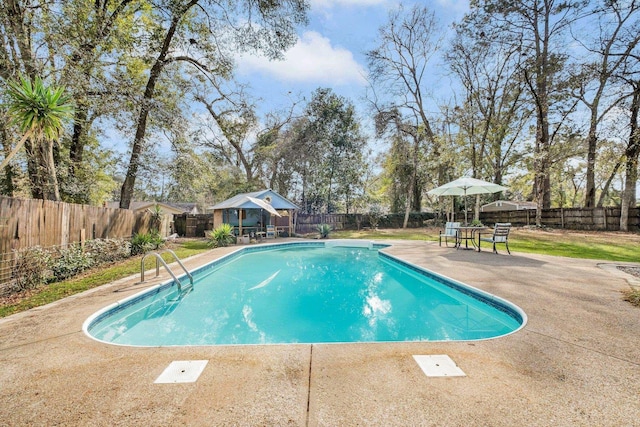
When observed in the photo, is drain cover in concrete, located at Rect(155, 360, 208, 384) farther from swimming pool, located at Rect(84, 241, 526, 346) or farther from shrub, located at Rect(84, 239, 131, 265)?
shrub, located at Rect(84, 239, 131, 265)

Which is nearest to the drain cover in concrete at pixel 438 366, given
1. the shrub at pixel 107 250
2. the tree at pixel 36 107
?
the tree at pixel 36 107

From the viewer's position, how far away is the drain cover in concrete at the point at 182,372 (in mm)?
2170

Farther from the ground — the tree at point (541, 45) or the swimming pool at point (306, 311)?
the tree at point (541, 45)

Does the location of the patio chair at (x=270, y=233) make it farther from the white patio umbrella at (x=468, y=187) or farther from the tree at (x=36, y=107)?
the tree at (x=36, y=107)

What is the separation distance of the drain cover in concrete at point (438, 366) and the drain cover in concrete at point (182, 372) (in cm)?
187

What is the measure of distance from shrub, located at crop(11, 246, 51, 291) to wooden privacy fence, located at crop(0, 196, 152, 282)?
13 centimetres

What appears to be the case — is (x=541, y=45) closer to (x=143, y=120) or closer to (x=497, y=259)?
(x=497, y=259)

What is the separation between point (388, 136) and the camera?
2048 cm

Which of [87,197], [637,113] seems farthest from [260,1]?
[637,113]

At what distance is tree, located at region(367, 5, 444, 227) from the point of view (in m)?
18.9

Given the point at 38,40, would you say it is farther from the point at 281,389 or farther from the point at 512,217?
the point at 512,217

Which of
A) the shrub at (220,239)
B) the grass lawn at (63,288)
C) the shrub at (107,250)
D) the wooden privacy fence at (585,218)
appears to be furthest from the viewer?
the wooden privacy fence at (585,218)

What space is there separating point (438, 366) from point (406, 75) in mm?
22416

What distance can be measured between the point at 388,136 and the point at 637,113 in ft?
40.8
